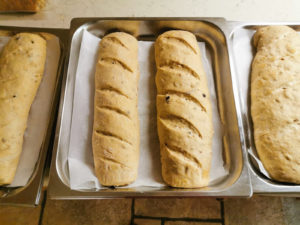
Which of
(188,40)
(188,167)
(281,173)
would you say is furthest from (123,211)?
(188,40)

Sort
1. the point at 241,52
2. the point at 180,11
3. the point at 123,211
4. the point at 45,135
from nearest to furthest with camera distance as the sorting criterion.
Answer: the point at 45,135
the point at 123,211
the point at 241,52
the point at 180,11

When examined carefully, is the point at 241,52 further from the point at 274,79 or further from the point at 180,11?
the point at 180,11

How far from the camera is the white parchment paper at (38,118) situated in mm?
1113

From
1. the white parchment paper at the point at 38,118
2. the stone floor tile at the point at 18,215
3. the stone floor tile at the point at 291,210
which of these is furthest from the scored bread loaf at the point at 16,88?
the stone floor tile at the point at 291,210

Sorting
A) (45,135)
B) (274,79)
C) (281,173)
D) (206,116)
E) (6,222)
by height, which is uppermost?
(274,79)

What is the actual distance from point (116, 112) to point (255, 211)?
1.00m

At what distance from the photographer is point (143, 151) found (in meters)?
1.21

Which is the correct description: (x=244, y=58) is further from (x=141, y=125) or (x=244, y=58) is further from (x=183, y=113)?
(x=141, y=125)

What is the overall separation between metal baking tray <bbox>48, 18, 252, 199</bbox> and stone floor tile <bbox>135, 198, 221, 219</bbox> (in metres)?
0.25

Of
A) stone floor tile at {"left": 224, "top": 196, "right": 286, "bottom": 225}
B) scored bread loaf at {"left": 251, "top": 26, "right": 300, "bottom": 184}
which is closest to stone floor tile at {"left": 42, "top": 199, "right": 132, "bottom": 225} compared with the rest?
stone floor tile at {"left": 224, "top": 196, "right": 286, "bottom": 225}

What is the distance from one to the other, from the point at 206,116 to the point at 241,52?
1.92 ft

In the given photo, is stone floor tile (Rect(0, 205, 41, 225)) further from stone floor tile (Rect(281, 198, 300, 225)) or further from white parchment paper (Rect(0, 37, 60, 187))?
stone floor tile (Rect(281, 198, 300, 225))

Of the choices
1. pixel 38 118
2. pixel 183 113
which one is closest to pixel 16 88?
pixel 38 118

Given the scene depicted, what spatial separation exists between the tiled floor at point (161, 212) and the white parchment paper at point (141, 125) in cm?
26
